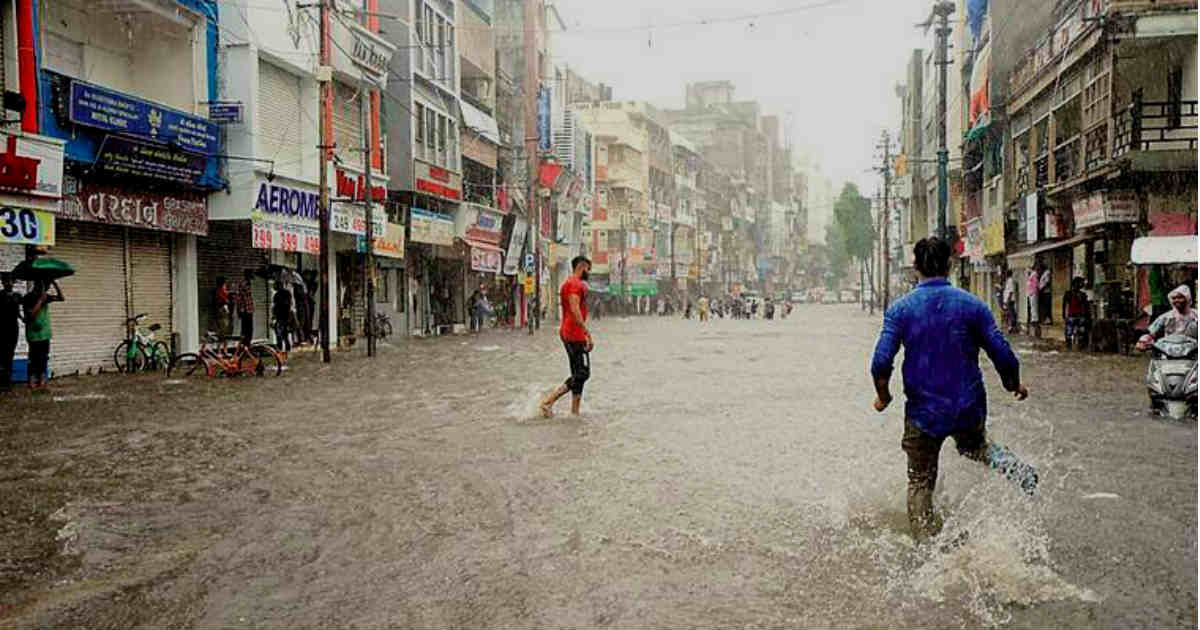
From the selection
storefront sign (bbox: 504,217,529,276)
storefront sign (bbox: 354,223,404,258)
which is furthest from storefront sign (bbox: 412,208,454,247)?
storefront sign (bbox: 504,217,529,276)

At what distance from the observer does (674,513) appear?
23.4 ft

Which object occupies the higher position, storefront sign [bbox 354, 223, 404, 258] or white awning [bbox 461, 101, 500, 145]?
white awning [bbox 461, 101, 500, 145]

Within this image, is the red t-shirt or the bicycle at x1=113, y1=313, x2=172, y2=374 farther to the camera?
the bicycle at x1=113, y1=313, x2=172, y2=374

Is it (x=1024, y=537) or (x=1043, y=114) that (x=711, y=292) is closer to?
(x=1043, y=114)

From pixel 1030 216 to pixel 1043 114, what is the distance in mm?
3046

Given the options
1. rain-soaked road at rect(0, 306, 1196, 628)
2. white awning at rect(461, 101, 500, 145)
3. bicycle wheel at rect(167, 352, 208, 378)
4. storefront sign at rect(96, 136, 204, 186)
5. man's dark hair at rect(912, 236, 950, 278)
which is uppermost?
white awning at rect(461, 101, 500, 145)

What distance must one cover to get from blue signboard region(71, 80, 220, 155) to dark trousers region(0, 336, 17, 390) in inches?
160

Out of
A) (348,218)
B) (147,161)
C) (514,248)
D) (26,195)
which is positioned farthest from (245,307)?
(514,248)

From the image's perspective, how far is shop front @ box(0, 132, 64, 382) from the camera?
15.9 m

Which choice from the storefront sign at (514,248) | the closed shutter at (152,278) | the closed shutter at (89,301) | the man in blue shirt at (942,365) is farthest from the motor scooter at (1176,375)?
the storefront sign at (514,248)

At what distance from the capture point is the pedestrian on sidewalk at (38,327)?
52.4ft

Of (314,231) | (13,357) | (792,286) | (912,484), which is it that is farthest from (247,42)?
(792,286)

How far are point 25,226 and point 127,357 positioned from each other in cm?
413

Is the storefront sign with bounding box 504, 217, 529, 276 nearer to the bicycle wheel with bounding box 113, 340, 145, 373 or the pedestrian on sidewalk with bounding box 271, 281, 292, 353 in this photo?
the pedestrian on sidewalk with bounding box 271, 281, 292, 353
